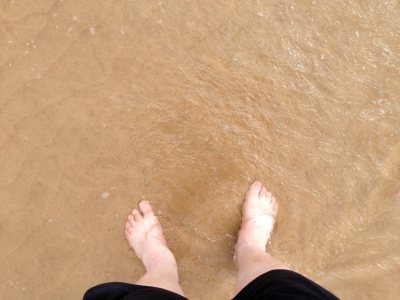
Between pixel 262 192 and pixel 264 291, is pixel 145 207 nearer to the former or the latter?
pixel 262 192

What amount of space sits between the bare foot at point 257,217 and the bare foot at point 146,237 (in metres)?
0.39

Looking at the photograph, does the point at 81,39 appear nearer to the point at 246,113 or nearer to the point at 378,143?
the point at 246,113

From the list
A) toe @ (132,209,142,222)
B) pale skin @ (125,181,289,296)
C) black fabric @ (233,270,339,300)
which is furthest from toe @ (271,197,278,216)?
toe @ (132,209,142,222)

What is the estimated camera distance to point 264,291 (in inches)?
70.7

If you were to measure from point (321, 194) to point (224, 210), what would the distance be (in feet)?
1.69

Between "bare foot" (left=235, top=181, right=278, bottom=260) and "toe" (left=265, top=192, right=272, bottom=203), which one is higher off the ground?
"toe" (left=265, top=192, right=272, bottom=203)

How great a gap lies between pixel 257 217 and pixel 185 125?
62 centimetres

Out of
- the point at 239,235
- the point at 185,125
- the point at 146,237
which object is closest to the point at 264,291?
the point at 239,235

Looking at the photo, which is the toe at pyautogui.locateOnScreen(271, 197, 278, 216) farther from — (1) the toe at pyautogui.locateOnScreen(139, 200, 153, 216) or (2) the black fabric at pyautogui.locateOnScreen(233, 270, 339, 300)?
(1) the toe at pyautogui.locateOnScreen(139, 200, 153, 216)

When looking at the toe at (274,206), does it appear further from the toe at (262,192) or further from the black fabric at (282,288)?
the black fabric at (282,288)

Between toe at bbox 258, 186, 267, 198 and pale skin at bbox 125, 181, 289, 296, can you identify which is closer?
pale skin at bbox 125, 181, 289, 296

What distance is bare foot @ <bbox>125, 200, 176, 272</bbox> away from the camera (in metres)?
2.27

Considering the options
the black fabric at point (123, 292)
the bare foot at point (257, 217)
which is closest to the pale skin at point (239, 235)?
the bare foot at point (257, 217)

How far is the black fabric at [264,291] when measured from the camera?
1.71m
